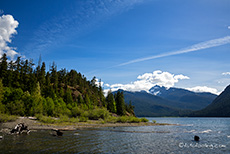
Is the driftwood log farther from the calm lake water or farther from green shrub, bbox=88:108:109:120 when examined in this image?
green shrub, bbox=88:108:109:120

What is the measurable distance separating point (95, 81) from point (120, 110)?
49972 millimetres

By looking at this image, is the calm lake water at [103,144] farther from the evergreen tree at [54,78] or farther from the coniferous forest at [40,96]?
the evergreen tree at [54,78]

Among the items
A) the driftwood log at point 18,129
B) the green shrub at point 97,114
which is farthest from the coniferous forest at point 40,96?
the driftwood log at point 18,129

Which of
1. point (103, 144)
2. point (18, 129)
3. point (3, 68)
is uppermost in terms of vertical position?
point (3, 68)

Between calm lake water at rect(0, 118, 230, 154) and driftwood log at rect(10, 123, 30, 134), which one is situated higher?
driftwood log at rect(10, 123, 30, 134)

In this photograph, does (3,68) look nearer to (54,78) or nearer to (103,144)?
(54,78)

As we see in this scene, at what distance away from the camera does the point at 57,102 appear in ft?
320

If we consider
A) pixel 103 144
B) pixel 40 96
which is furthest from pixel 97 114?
pixel 103 144

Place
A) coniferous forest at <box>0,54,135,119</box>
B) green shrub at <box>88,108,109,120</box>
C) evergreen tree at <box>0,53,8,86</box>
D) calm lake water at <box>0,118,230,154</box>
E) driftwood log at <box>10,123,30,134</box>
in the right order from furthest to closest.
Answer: green shrub at <box>88,108,109,120</box>, evergreen tree at <box>0,53,8,86</box>, coniferous forest at <box>0,54,135,119</box>, driftwood log at <box>10,123,30,134</box>, calm lake water at <box>0,118,230,154</box>

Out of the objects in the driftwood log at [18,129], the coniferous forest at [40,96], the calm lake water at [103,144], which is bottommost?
the calm lake water at [103,144]

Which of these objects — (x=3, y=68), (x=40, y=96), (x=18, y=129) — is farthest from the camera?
(x=3, y=68)

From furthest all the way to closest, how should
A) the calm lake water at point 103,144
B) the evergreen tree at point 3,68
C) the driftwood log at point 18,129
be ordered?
the evergreen tree at point 3,68 → the driftwood log at point 18,129 → the calm lake water at point 103,144

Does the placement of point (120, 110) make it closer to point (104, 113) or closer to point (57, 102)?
point (104, 113)

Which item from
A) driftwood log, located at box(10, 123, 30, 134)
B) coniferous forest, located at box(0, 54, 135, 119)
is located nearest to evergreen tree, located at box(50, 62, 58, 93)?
coniferous forest, located at box(0, 54, 135, 119)
